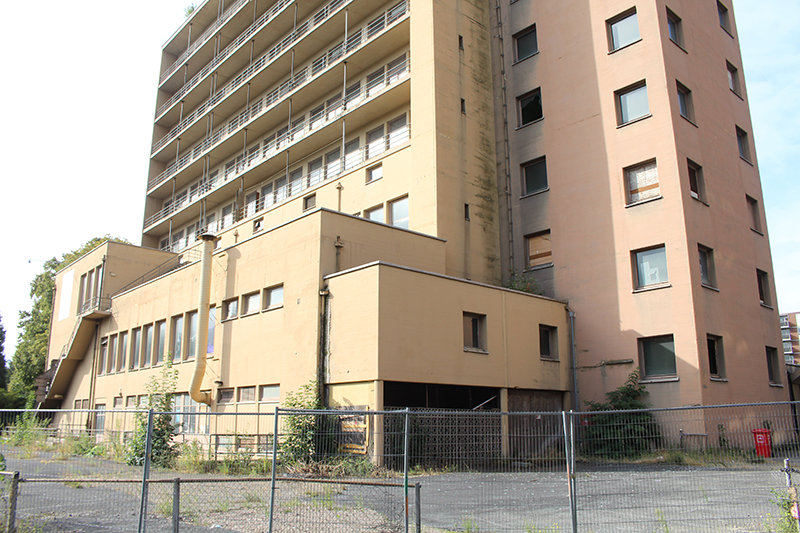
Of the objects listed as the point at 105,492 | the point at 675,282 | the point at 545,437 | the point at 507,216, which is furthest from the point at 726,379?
the point at 105,492

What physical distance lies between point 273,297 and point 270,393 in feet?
10.9

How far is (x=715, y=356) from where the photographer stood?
22.1 meters

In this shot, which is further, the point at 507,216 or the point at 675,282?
the point at 507,216

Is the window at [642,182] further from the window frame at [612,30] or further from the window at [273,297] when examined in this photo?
Result: the window at [273,297]

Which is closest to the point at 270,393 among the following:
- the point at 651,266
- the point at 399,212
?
the point at 399,212

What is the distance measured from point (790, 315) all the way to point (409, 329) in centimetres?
11904

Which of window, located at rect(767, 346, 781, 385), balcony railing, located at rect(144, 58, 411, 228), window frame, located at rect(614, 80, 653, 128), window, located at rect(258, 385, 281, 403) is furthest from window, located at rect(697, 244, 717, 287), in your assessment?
window, located at rect(258, 385, 281, 403)

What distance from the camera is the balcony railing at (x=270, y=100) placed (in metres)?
30.1

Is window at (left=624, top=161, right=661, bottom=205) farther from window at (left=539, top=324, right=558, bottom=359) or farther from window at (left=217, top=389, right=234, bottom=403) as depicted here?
window at (left=217, top=389, right=234, bottom=403)

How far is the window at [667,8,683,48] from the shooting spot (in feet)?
81.4

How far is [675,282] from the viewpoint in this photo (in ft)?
70.5

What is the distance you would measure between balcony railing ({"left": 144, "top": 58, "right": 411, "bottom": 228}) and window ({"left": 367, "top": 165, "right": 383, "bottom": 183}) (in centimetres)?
123

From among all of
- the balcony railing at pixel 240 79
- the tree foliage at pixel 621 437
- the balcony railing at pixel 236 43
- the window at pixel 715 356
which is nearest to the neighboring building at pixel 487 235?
the window at pixel 715 356

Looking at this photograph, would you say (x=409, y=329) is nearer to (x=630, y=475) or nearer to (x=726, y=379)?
(x=630, y=475)
